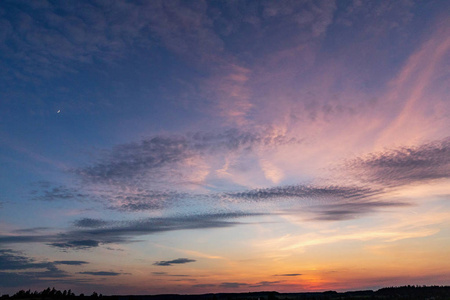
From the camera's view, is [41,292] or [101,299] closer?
[41,292]

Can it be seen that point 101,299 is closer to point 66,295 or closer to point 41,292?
point 66,295

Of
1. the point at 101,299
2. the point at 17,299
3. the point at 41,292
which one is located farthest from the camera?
the point at 101,299

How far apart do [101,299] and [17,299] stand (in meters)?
26.3

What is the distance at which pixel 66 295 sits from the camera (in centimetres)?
9362

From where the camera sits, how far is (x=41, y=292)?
297ft

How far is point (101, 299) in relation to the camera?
102 m

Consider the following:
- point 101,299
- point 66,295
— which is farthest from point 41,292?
point 101,299

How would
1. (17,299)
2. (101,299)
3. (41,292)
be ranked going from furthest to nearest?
(101,299) < (41,292) < (17,299)

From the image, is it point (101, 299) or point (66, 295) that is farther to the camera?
point (101, 299)

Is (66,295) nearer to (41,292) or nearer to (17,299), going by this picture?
(41,292)

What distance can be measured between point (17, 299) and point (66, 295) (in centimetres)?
1515

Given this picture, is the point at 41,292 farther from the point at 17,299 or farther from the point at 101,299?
the point at 101,299

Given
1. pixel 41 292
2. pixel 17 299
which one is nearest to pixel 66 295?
pixel 41 292

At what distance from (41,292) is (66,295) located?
6.47 metres
